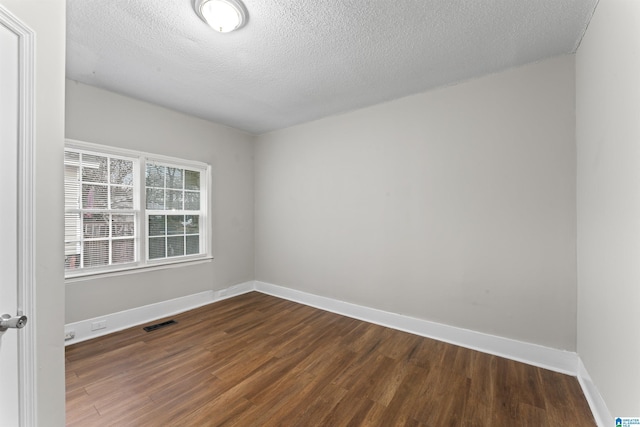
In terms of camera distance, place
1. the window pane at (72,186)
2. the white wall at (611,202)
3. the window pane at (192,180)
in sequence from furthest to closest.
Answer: the window pane at (192,180) < the window pane at (72,186) < the white wall at (611,202)

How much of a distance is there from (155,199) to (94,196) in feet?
2.04

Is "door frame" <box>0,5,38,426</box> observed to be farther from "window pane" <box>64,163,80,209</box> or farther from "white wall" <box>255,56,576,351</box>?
"white wall" <box>255,56,576,351</box>

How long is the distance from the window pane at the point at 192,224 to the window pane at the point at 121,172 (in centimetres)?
85

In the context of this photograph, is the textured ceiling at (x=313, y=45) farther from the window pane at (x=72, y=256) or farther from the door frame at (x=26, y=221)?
the window pane at (x=72, y=256)

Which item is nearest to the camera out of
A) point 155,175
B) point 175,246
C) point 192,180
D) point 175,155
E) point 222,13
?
point 222,13

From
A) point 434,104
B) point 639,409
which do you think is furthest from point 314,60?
point 639,409

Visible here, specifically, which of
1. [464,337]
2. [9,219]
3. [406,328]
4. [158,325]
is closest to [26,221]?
[9,219]

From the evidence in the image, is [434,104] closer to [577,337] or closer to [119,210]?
[577,337]

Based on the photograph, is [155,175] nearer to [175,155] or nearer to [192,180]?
[175,155]

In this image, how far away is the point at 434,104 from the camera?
2787 mm

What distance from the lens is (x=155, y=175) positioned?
333 centimetres

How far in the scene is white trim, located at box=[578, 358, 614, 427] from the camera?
1517mm

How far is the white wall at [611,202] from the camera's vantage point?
49.7 inches

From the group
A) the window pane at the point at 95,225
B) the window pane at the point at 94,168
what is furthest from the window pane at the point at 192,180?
the window pane at the point at 95,225
